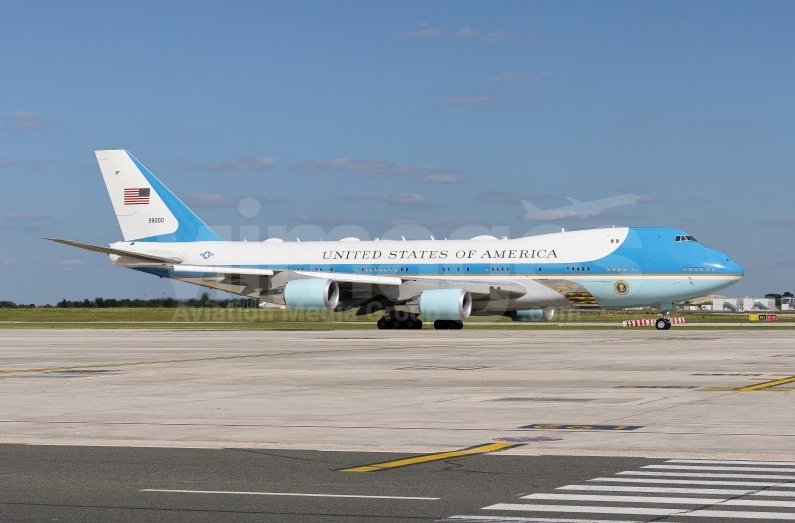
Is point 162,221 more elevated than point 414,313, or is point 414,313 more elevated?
point 162,221

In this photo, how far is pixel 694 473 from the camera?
12.0m

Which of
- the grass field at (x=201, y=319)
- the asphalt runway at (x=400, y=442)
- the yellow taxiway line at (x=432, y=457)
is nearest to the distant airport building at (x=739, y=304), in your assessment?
the grass field at (x=201, y=319)

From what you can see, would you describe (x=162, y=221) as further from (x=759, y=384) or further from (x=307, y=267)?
(x=759, y=384)

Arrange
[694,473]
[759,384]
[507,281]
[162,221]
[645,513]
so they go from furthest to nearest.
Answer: [162,221]
[507,281]
[759,384]
[694,473]
[645,513]

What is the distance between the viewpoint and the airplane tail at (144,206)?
226 ft

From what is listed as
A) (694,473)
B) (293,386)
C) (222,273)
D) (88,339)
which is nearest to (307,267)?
(222,273)

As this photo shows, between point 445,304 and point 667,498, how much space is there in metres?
45.8

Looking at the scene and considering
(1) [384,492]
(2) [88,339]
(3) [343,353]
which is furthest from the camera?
(2) [88,339]

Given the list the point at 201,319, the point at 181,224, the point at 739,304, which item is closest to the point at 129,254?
the point at 181,224

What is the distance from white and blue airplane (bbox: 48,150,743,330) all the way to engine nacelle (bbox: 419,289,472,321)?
0.19 feet

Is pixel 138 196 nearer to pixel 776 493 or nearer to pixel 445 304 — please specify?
pixel 445 304

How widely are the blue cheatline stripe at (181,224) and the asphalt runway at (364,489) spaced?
55762mm

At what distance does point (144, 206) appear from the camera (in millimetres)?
69062

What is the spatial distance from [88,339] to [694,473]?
1583 inches
